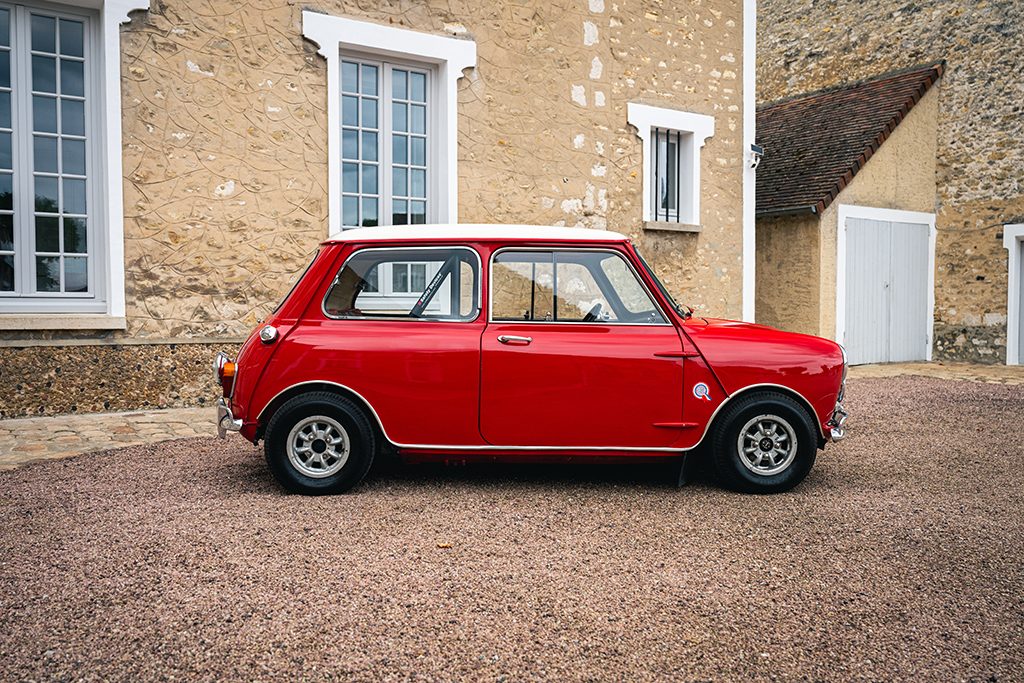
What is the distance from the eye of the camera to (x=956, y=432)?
25.3 ft

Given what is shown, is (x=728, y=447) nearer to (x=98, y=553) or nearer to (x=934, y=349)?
(x=98, y=553)

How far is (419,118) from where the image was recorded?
982 centimetres

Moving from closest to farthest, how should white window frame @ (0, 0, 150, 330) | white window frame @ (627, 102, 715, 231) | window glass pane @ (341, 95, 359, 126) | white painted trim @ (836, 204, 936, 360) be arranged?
white window frame @ (0, 0, 150, 330) → window glass pane @ (341, 95, 359, 126) → white window frame @ (627, 102, 715, 231) → white painted trim @ (836, 204, 936, 360)

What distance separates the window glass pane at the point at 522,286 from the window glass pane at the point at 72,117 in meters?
5.08

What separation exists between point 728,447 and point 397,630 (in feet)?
8.90

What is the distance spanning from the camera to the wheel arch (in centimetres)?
504

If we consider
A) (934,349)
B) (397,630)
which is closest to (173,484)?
(397,630)

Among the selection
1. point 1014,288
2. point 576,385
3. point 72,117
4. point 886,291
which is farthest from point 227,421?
point 1014,288

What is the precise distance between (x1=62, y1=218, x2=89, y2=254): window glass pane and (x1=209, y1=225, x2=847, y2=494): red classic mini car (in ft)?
12.7

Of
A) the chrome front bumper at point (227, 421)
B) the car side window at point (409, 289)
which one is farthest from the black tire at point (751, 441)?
the chrome front bumper at point (227, 421)

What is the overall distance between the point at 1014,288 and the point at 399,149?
36.8 ft

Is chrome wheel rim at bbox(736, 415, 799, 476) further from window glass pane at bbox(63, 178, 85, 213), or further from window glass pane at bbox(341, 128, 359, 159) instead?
window glass pane at bbox(63, 178, 85, 213)

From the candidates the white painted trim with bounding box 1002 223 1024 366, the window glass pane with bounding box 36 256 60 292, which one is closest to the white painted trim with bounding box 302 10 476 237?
the window glass pane with bounding box 36 256 60 292

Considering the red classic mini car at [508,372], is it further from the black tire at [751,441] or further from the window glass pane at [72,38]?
the window glass pane at [72,38]
